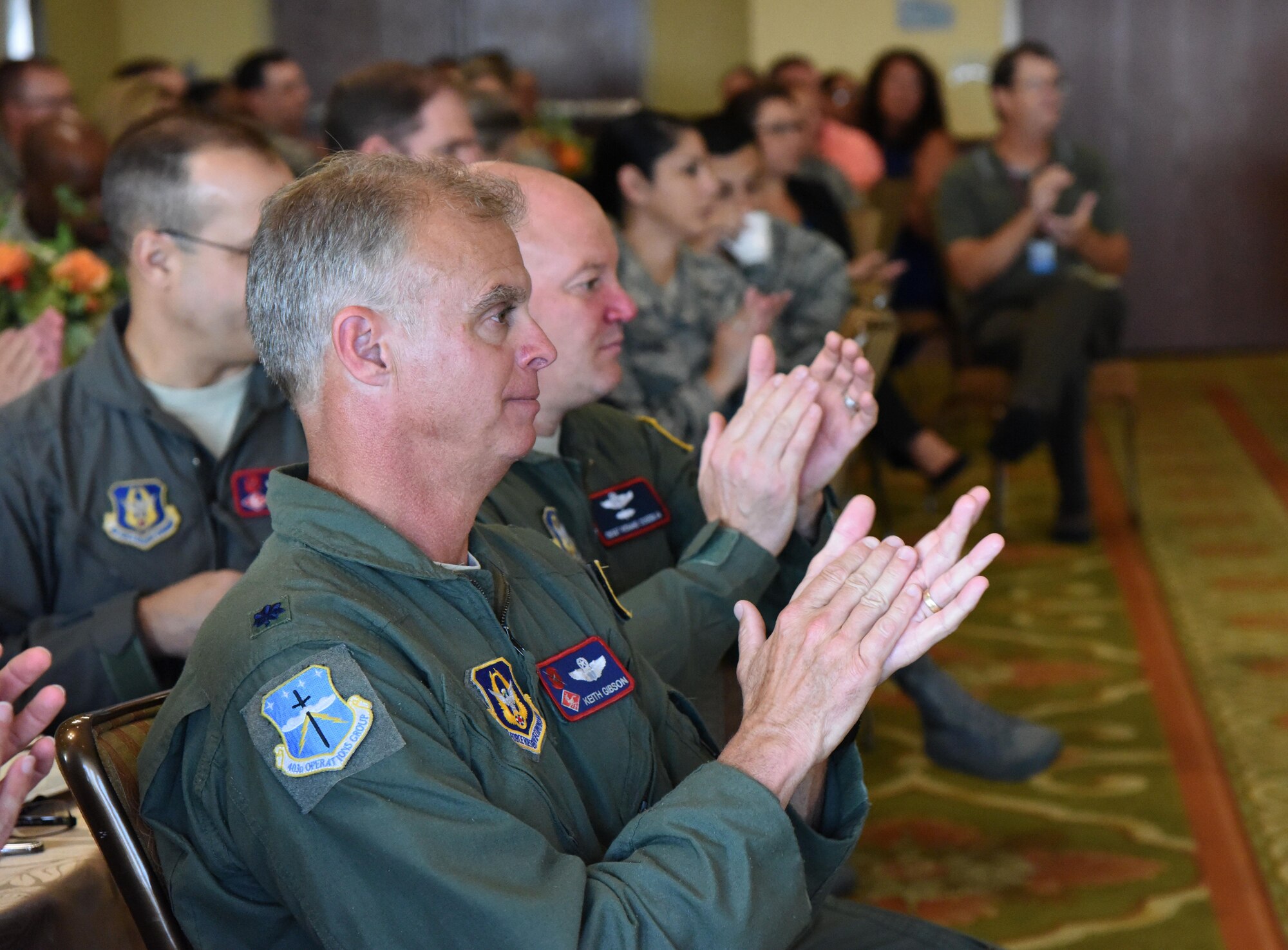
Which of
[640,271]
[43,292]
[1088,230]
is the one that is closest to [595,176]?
[640,271]

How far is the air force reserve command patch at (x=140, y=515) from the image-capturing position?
78.8 inches

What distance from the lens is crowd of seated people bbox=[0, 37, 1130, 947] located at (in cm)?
108

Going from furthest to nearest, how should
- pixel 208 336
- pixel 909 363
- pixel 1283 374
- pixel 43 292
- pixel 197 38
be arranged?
pixel 197 38, pixel 1283 374, pixel 909 363, pixel 43 292, pixel 208 336

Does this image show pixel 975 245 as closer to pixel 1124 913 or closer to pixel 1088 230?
pixel 1088 230

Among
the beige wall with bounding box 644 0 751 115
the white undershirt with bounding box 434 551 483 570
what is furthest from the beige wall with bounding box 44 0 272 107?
the white undershirt with bounding box 434 551 483 570

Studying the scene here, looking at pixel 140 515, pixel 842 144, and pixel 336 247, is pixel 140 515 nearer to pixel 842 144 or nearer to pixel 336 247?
pixel 336 247

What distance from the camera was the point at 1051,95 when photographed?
5.15m

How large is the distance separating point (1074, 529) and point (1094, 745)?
1731mm

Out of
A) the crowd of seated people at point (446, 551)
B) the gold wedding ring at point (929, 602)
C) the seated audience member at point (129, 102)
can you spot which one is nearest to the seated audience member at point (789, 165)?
the crowd of seated people at point (446, 551)

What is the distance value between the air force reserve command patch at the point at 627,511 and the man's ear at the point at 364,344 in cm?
81

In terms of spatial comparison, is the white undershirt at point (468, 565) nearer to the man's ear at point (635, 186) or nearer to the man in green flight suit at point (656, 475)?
the man in green flight suit at point (656, 475)

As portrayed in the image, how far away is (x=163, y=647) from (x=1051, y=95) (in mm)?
4232

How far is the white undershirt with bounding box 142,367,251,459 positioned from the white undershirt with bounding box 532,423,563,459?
1.69ft

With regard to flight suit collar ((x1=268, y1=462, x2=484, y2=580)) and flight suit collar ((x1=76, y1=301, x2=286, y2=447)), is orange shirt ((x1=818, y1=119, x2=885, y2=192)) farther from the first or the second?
flight suit collar ((x1=268, y1=462, x2=484, y2=580))
